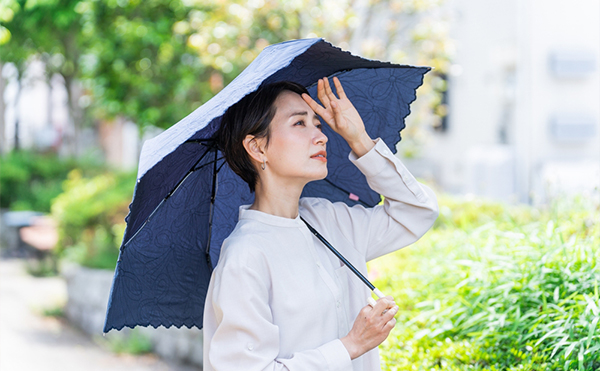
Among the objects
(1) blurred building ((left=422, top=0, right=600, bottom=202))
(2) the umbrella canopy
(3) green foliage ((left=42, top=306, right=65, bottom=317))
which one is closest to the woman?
(2) the umbrella canopy

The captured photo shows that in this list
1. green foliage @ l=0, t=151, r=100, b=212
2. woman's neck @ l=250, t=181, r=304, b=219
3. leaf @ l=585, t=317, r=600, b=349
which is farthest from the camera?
green foliage @ l=0, t=151, r=100, b=212

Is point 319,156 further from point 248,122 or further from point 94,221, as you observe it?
point 94,221

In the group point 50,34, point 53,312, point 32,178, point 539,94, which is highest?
point 50,34

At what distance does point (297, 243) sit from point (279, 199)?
0.51ft

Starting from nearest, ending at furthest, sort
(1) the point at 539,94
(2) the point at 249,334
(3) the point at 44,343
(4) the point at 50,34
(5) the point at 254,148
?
(2) the point at 249,334
(5) the point at 254,148
(3) the point at 44,343
(1) the point at 539,94
(4) the point at 50,34

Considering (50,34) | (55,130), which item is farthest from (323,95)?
(55,130)

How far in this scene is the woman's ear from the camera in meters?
1.92

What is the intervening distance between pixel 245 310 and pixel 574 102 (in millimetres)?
8511

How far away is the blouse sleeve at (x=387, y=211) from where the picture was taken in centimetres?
202

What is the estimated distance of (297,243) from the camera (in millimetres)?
1898

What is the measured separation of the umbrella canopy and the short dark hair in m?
0.04

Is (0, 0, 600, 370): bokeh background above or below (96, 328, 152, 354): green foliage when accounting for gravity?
above

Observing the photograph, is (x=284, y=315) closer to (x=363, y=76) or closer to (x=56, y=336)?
(x=363, y=76)

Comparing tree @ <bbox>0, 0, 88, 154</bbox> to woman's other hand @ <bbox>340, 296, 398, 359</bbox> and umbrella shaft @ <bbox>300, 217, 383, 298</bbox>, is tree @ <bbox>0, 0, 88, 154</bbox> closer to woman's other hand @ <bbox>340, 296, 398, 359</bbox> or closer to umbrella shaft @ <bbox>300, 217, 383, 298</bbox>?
umbrella shaft @ <bbox>300, 217, 383, 298</bbox>
